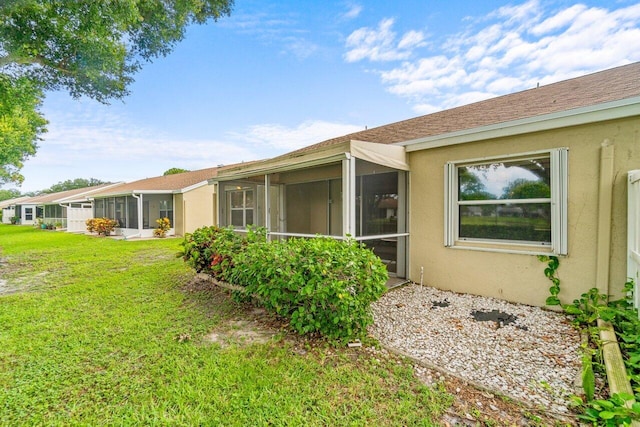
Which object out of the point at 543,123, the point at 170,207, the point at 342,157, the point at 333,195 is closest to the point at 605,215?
the point at 543,123

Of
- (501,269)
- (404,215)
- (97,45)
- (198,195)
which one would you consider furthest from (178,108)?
(501,269)

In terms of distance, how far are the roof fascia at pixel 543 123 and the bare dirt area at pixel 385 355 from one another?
397cm

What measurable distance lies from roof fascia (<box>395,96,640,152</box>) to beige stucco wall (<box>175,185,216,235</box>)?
554 inches

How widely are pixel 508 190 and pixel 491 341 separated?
106 inches

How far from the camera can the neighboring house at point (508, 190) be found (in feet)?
13.1

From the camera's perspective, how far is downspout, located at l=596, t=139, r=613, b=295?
3959mm

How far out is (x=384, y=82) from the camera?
11258 millimetres

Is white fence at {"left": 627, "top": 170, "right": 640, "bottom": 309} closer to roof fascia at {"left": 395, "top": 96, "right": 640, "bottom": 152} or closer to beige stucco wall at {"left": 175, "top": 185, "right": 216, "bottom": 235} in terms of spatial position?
roof fascia at {"left": 395, "top": 96, "right": 640, "bottom": 152}

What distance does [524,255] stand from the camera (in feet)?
15.4

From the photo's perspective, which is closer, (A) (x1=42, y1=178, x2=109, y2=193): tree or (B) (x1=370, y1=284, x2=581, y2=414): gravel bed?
(B) (x1=370, y1=284, x2=581, y2=414): gravel bed

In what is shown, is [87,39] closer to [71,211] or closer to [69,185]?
[71,211]

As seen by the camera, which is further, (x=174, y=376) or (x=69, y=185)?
(x=69, y=185)

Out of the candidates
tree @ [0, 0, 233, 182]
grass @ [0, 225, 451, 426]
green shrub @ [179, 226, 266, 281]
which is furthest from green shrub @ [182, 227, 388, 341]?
tree @ [0, 0, 233, 182]

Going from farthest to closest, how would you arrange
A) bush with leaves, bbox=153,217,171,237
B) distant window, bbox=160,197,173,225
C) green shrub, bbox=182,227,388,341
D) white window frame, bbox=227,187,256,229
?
distant window, bbox=160,197,173,225
bush with leaves, bbox=153,217,171,237
white window frame, bbox=227,187,256,229
green shrub, bbox=182,227,388,341
